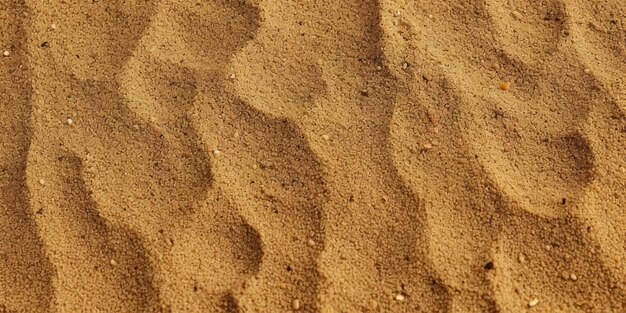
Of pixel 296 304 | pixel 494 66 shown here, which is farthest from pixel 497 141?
pixel 296 304

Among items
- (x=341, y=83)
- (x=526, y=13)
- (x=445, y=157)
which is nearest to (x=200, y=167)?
(x=341, y=83)

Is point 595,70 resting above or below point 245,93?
above

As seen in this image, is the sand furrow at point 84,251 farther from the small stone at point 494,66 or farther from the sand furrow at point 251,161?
the small stone at point 494,66

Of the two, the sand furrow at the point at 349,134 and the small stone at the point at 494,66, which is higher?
the small stone at the point at 494,66

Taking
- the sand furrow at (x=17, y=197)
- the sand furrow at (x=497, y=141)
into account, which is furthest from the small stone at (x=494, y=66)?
the sand furrow at (x=17, y=197)

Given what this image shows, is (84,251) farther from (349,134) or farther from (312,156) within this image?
(349,134)

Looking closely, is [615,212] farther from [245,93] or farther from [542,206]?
[245,93]

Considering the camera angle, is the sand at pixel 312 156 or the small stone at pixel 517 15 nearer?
the sand at pixel 312 156

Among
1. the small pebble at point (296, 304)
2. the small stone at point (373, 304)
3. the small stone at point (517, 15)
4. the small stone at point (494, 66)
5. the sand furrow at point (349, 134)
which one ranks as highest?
the small stone at point (517, 15)
